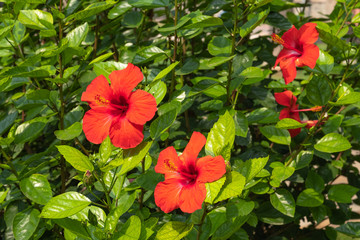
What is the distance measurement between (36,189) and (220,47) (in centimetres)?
77

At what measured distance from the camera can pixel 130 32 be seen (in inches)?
74.9

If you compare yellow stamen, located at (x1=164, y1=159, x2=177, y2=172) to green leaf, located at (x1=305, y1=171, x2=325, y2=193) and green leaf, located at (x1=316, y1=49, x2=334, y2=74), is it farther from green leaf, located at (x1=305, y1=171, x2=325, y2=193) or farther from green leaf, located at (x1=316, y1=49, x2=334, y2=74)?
green leaf, located at (x1=305, y1=171, x2=325, y2=193)

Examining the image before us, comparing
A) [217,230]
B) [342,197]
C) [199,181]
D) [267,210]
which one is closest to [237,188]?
[199,181]

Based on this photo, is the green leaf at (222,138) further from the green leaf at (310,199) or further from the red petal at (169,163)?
the green leaf at (310,199)

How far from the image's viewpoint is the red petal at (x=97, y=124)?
0.92 meters

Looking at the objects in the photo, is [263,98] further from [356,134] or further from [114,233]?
[114,233]

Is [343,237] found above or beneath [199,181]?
beneath

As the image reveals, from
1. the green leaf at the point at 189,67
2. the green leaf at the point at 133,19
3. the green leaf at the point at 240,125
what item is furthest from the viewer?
the green leaf at the point at 133,19

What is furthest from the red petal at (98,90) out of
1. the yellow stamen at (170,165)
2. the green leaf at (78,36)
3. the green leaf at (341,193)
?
the green leaf at (341,193)

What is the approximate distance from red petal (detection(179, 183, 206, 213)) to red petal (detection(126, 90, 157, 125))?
196 mm

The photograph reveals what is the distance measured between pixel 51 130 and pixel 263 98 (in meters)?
1.01

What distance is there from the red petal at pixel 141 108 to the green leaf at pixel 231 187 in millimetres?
236

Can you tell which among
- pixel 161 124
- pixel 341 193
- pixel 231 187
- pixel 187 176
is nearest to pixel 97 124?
pixel 161 124

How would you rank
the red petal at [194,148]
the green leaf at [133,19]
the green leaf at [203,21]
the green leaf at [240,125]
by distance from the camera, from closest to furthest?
the red petal at [194,148], the green leaf at [203,21], the green leaf at [240,125], the green leaf at [133,19]
